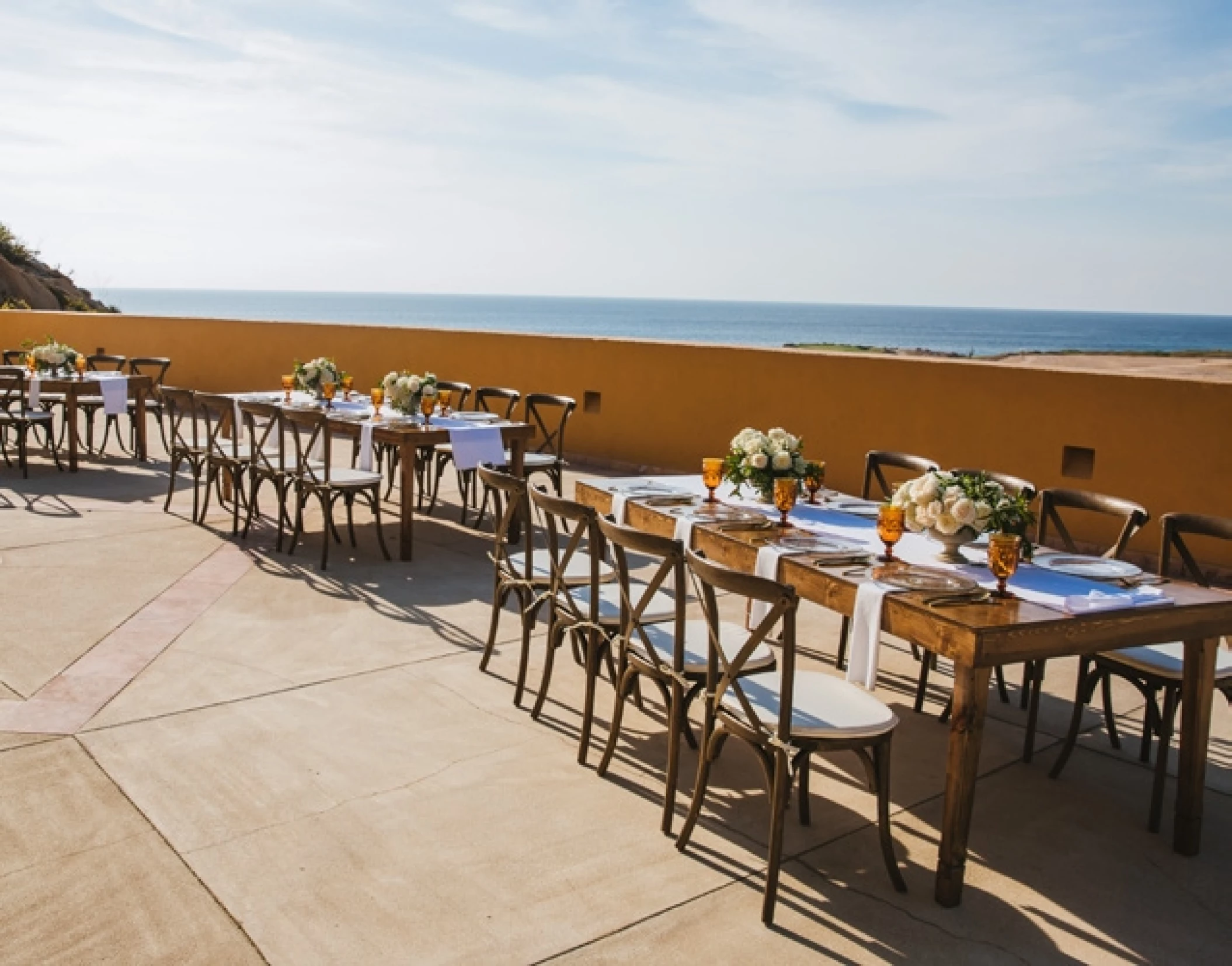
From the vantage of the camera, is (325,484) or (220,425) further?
(220,425)

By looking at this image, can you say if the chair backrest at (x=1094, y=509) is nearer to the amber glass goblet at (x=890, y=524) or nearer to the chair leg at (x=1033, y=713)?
the chair leg at (x=1033, y=713)

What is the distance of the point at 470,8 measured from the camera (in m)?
9.22

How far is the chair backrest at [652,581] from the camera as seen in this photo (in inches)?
120

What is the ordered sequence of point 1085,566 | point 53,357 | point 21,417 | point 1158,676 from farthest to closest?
point 53,357, point 21,417, point 1085,566, point 1158,676

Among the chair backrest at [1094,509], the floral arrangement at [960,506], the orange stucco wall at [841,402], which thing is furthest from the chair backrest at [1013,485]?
the orange stucco wall at [841,402]

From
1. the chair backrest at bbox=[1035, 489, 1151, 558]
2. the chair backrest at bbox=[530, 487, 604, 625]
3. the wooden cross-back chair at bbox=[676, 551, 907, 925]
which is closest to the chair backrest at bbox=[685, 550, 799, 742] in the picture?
the wooden cross-back chair at bbox=[676, 551, 907, 925]

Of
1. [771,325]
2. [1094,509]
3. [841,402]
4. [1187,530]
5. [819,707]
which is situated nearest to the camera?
[819,707]

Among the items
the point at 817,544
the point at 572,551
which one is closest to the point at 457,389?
the point at 572,551

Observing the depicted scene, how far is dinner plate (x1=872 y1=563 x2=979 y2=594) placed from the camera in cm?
308

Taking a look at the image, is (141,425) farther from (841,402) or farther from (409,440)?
(841,402)

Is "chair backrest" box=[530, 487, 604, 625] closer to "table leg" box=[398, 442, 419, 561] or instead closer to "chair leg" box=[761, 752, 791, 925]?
"chair leg" box=[761, 752, 791, 925]

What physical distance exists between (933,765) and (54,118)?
15043 mm

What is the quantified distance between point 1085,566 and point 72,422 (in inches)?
283

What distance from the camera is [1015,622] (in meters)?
2.77
